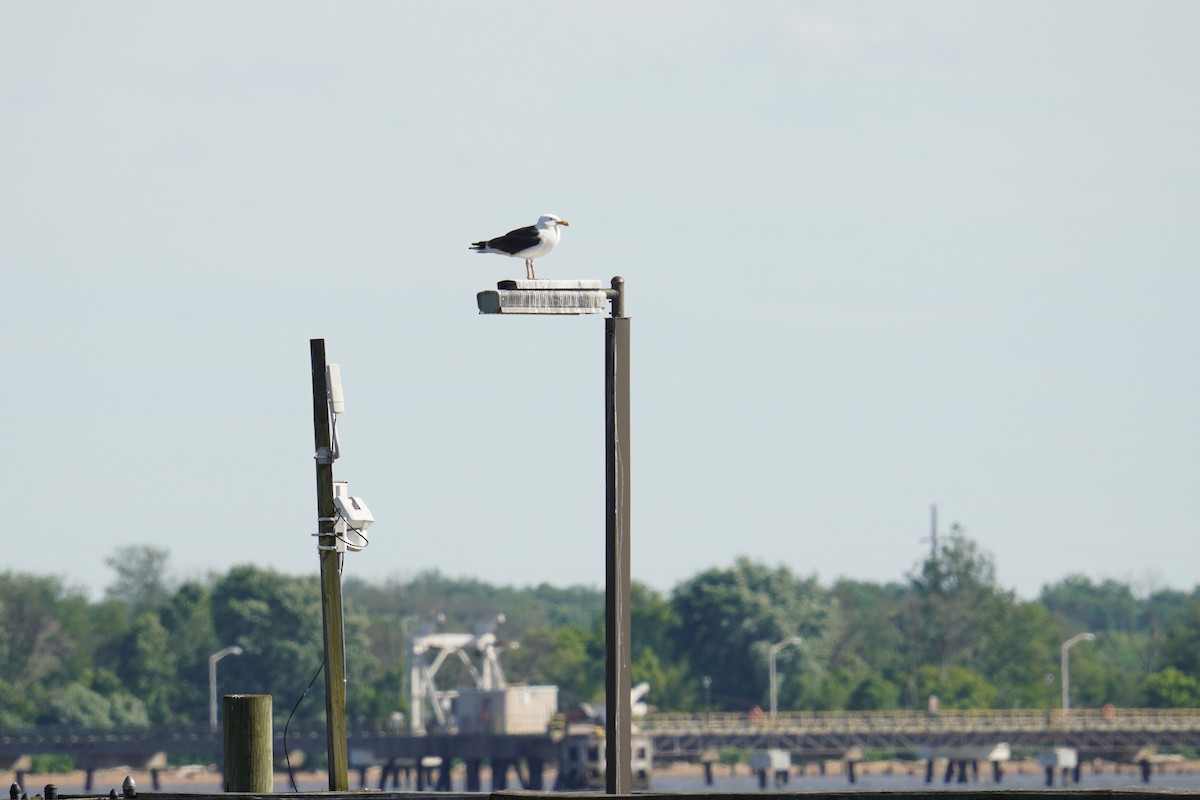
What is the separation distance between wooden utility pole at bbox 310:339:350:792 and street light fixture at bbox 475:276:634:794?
5.10 feet

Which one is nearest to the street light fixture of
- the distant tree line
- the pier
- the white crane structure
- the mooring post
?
the mooring post

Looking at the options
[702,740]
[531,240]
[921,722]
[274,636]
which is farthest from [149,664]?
[531,240]

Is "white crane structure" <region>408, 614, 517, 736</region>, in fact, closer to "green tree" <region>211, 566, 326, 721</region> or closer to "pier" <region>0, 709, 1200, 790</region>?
"pier" <region>0, 709, 1200, 790</region>

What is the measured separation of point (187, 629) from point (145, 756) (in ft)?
100

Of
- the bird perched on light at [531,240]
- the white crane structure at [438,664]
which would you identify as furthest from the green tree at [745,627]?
the bird perched on light at [531,240]

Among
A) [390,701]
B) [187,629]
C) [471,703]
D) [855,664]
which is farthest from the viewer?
[855,664]

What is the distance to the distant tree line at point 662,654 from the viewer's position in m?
149

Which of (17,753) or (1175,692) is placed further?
(1175,692)

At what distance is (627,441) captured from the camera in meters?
16.6

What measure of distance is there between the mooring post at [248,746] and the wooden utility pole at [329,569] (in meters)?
1.49

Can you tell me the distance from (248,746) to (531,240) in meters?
5.43

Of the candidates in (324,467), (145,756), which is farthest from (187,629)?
(324,467)

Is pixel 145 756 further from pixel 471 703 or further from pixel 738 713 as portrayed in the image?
pixel 738 713

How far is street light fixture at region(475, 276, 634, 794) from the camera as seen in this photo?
53.3ft
